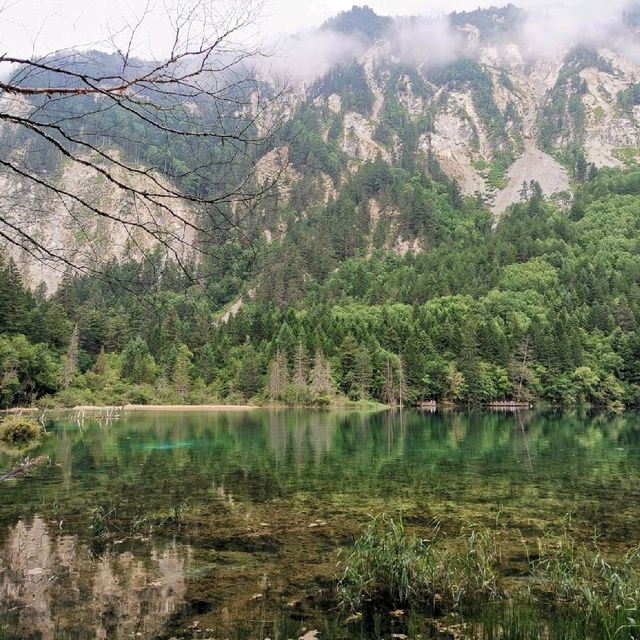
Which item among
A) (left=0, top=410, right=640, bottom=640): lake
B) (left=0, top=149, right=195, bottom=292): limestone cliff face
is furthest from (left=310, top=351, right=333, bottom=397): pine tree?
(left=0, top=149, right=195, bottom=292): limestone cliff face

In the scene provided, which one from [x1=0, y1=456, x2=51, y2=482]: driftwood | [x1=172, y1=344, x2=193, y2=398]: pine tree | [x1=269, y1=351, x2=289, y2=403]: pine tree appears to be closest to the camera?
[x1=0, y1=456, x2=51, y2=482]: driftwood

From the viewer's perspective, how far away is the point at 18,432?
3669cm

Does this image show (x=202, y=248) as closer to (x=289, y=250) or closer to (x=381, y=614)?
(x=381, y=614)

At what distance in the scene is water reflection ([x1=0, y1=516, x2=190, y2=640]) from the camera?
25.8 feet

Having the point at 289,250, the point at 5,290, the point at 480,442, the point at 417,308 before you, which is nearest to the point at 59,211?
the point at 480,442

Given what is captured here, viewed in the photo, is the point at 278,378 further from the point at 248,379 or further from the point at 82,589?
the point at 82,589

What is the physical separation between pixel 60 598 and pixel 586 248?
557 feet

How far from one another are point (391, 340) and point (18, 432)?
78.8 metres

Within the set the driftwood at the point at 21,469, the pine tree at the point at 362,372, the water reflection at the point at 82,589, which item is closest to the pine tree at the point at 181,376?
the pine tree at the point at 362,372

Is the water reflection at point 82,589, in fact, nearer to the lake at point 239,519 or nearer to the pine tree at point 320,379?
the lake at point 239,519

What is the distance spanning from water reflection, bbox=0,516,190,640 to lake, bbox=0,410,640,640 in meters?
0.04

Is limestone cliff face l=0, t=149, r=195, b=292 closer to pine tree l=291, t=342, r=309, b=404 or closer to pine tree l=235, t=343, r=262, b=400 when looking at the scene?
pine tree l=291, t=342, r=309, b=404

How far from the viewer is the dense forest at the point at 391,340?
88.6m

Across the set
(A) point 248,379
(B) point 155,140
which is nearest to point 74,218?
(B) point 155,140
